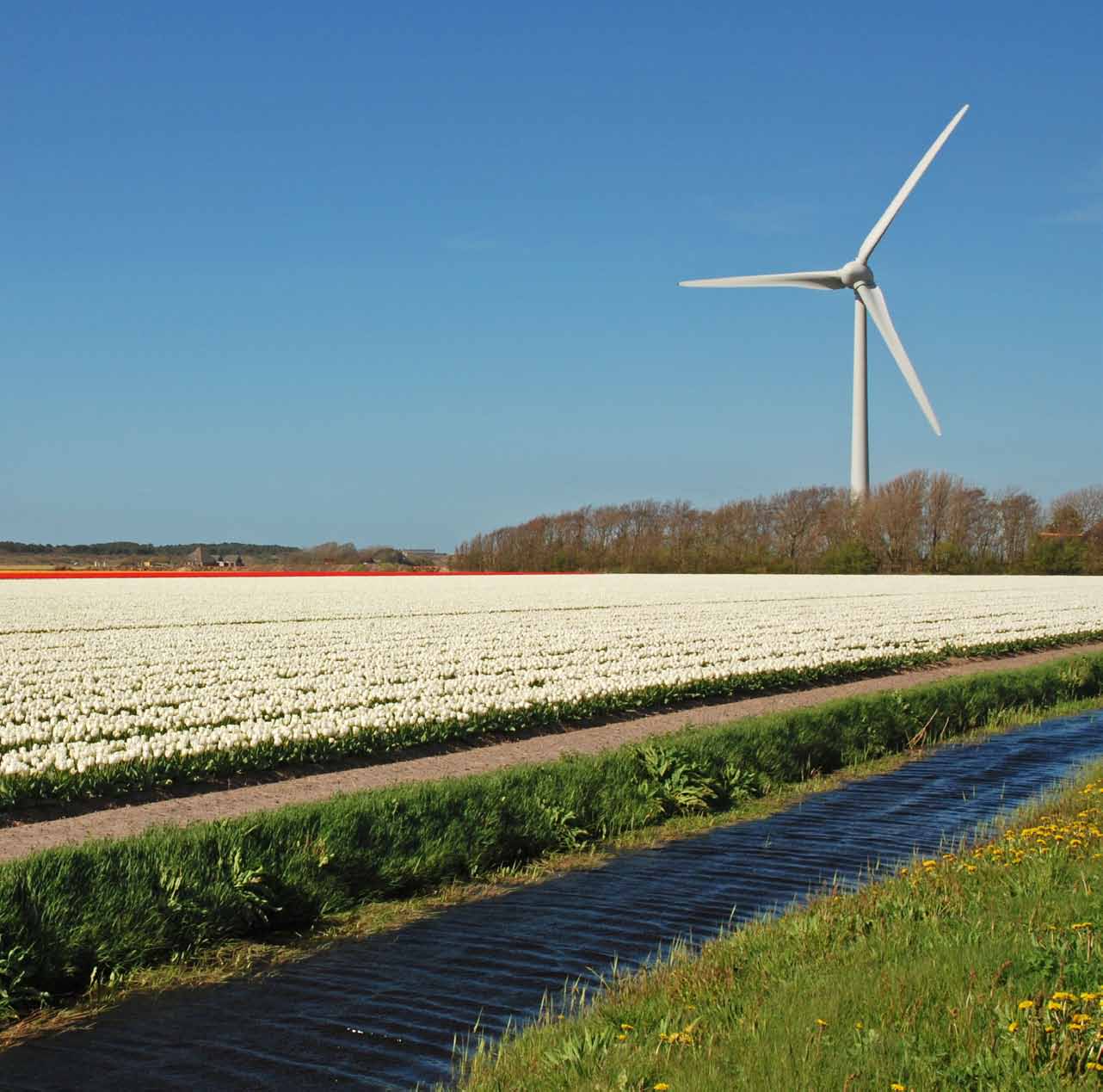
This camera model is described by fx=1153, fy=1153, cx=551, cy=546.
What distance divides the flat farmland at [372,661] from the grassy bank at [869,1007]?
8402 mm

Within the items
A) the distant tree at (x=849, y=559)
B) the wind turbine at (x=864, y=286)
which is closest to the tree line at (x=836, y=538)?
the distant tree at (x=849, y=559)

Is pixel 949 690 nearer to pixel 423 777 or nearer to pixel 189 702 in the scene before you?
pixel 423 777

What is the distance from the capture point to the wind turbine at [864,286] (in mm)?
65750

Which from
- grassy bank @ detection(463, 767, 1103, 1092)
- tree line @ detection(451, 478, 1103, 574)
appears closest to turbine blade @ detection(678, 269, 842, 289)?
tree line @ detection(451, 478, 1103, 574)

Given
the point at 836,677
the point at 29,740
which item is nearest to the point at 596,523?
the point at 836,677

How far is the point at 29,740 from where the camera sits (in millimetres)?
15594

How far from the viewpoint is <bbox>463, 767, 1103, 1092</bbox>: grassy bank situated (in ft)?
17.1

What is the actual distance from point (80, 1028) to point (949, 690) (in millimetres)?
16904

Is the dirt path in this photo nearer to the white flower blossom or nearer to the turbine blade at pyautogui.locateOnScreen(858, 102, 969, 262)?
the white flower blossom

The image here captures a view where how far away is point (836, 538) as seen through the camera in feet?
401

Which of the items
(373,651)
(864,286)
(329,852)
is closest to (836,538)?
(864,286)

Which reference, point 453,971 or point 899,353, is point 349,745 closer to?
point 453,971

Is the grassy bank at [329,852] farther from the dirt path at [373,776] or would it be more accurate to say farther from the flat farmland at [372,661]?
the flat farmland at [372,661]

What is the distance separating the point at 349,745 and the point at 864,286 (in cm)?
6550
